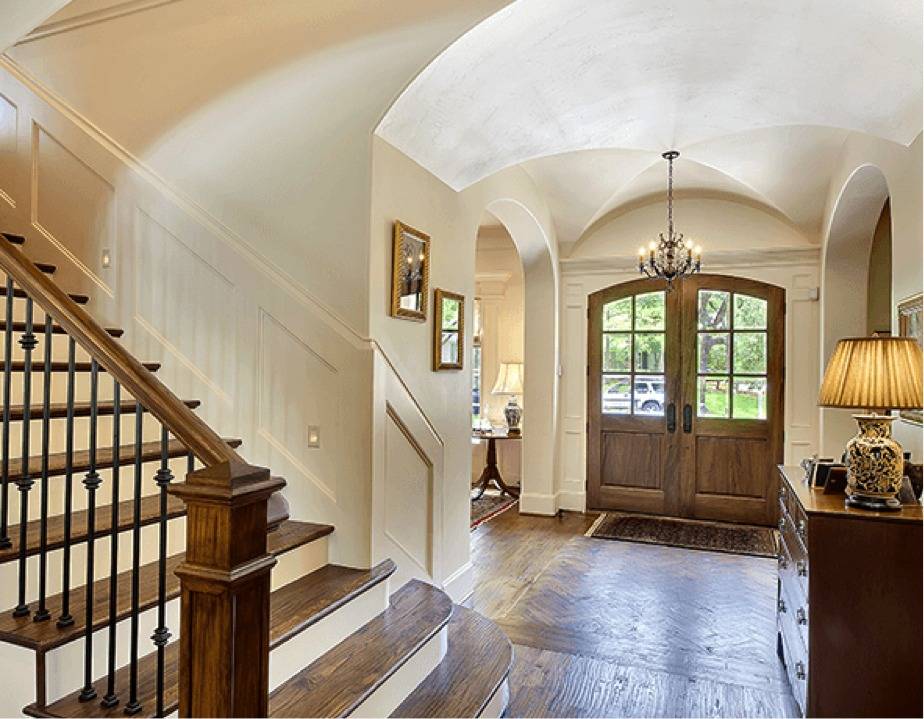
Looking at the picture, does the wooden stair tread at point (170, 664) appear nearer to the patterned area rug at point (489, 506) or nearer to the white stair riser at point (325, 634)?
the white stair riser at point (325, 634)

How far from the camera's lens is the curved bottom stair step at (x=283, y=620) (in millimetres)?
1776

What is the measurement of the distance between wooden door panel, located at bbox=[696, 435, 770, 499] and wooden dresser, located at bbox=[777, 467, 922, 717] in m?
3.55

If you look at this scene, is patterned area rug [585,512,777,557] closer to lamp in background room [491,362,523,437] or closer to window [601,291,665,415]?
window [601,291,665,415]

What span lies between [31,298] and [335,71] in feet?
4.97

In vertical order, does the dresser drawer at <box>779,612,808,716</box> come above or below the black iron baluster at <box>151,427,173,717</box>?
below

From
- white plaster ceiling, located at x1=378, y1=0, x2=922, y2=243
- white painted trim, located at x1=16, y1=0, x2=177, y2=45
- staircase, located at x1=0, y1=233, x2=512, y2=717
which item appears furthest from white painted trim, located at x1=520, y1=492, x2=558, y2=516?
white painted trim, located at x1=16, y1=0, x2=177, y2=45

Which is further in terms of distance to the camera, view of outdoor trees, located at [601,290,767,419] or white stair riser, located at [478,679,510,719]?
view of outdoor trees, located at [601,290,767,419]

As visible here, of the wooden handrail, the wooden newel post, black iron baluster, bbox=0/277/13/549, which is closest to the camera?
the wooden newel post

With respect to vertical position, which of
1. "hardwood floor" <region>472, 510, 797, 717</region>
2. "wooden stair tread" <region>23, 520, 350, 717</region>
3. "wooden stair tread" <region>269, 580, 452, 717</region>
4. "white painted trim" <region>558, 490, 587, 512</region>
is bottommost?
"hardwood floor" <region>472, 510, 797, 717</region>

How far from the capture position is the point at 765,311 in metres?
5.73

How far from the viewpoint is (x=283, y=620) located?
2.25 m

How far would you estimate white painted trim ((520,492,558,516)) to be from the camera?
19.7 ft

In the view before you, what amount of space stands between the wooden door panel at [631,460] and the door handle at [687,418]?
24cm

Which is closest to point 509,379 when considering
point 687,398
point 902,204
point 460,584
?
point 687,398
